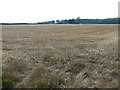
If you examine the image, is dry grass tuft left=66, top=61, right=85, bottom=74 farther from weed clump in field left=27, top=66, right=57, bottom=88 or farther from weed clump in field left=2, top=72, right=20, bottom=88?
weed clump in field left=2, top=72, right=20, bottom=88

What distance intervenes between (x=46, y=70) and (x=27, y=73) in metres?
0.82

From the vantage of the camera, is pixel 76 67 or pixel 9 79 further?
pixel 76 67

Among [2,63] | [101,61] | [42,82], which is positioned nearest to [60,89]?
[42,82]

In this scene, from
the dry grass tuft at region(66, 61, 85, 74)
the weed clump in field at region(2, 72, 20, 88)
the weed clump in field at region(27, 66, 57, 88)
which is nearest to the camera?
the weed clump in field at region(27, 66, 57, 88)

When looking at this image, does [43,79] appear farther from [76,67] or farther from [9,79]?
[76,67]

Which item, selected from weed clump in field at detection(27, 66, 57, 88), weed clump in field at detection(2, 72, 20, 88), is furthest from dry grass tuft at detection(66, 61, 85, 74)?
weed clump in field at detection(2, 72, 20, 88)

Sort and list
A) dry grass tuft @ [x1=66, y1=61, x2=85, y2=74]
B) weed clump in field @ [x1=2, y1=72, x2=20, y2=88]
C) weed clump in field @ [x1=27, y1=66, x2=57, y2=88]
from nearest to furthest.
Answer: weed clump in field @ [x1=27, y1=66, x2=57, y2=88] < weed clump in field @ [x1=2, y1=72, x2=20, y2=88] < dry grass tuft @ [x1=66, y1=61, x2=85, y2=74]

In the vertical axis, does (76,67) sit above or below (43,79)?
above

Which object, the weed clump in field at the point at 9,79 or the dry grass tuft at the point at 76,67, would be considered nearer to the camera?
the weed clump in field at the point at 9,79

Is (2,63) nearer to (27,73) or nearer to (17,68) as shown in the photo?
(17,68)

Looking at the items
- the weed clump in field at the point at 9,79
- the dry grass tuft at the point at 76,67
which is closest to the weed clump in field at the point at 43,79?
the weed clump in field at the point at 9,79

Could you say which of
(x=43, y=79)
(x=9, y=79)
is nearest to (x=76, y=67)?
(x=43, y=79)

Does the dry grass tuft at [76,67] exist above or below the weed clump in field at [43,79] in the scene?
above

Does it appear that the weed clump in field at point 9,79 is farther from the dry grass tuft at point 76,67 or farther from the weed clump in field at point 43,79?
the dry grass tuft at point 76,67
